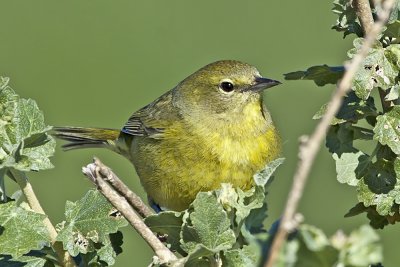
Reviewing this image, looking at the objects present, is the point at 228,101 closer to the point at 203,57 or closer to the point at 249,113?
the point at 249,113

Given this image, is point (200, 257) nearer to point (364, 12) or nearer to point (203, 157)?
point (364, 12)

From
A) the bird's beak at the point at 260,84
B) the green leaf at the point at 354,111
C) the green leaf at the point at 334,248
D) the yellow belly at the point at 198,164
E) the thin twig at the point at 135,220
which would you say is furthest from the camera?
the bird's beak at the point at 260,84

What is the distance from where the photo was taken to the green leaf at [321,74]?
7.52 feet

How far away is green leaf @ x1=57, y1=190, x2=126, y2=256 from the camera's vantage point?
6.38 feet

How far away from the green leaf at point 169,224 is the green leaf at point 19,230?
0.87 feet

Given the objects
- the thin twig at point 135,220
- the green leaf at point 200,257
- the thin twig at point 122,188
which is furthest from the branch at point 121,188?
the green leaf at point 200,257

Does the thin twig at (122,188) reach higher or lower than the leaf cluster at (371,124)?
lower

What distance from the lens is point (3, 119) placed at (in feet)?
6.42

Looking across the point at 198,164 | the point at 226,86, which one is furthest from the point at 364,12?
the point at 226,86

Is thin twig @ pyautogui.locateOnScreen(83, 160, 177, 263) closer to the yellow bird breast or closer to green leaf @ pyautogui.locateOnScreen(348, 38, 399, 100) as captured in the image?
green leaf @ pyautogui.locateOnScreen(348, 38, 399, 100)

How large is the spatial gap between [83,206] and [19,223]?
180 millimetres

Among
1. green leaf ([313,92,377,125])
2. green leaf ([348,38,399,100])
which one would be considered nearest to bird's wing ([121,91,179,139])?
green leaf ([313,92,377,125])

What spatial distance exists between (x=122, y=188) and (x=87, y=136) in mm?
3187

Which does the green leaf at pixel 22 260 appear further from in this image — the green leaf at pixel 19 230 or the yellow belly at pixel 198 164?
the yellow belly at pixel 198 164
